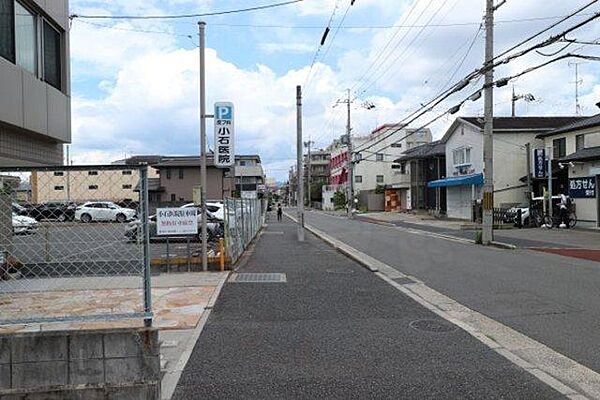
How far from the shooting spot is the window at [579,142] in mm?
31484

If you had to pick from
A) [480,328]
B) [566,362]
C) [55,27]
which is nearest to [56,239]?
[55,27]

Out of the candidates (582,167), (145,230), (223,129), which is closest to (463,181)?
(582,167)

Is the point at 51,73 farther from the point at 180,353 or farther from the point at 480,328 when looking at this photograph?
the point at 480,328

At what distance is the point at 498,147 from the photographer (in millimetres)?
39531

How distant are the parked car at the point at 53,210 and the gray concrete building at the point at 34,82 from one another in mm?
3357

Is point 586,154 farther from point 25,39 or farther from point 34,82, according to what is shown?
point 25,39

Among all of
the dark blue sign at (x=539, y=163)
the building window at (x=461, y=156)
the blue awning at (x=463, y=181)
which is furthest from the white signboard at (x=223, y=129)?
the building window at (x=461, y=156)

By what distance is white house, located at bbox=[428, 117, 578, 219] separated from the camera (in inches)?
1551

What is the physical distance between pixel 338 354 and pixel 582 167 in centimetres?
2714

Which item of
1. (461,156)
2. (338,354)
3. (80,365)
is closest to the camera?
(80,365)

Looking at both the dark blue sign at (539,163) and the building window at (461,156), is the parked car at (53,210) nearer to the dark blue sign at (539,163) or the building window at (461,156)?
the dark blue sign at (539,163)

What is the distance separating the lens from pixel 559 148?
3419 cm

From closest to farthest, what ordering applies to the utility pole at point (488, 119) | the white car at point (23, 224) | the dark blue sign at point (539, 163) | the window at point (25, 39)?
1. the white car at point (23, 224)
2. the window at point (25, 39)
3. the utility pole at point (488, 119)
4. the dark blue sign at point (539, 163)

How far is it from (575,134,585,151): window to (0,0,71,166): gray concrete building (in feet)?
90.6
